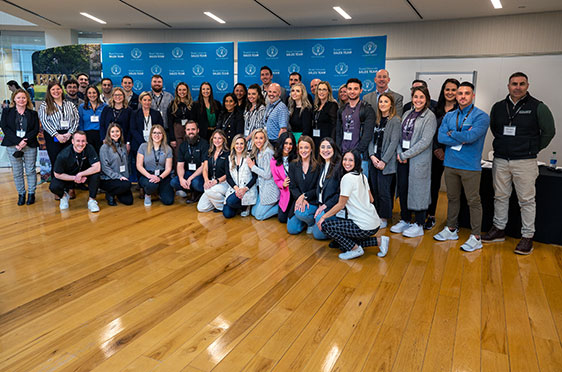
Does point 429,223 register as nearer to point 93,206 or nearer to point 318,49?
point 318,49

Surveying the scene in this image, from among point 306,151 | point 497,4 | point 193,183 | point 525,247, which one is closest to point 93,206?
point 193,183

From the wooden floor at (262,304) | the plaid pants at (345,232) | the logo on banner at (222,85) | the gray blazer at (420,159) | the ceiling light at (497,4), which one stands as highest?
the ceiling light at (497,4)

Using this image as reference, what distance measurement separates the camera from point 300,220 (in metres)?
4.50

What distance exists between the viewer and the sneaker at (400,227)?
4.63 meters

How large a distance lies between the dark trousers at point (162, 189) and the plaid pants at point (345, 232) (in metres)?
2.70

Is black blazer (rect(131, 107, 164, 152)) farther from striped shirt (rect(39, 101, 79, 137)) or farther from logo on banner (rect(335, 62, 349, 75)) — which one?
logo on banner (rect(335, 62, 349, 75))

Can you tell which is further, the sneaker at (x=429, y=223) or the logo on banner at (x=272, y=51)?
the logo on banner at (x=272, y=51)

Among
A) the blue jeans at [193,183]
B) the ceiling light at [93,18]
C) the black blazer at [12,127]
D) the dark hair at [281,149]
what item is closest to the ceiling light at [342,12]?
the dark hair at [281,149]

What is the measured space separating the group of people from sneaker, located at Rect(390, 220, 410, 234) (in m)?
0.03


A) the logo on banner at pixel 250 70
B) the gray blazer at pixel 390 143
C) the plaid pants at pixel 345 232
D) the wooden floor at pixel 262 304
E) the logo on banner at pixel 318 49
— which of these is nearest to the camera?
the wooden floor at pixel 262 304

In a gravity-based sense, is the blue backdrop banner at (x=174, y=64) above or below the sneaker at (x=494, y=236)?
above

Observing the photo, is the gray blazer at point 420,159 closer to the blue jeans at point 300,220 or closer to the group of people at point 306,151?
Result: the group of people at point 306,151

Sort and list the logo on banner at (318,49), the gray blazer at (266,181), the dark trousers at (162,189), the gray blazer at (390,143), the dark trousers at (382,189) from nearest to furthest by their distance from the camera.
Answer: the gray blazer at (390,143)
the dark trousers at (382,189)
the gray blazer at (266,181)
the dark trousers at (162,189)
the logo on banner at (318,49)

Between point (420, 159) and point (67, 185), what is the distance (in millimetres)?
4473
